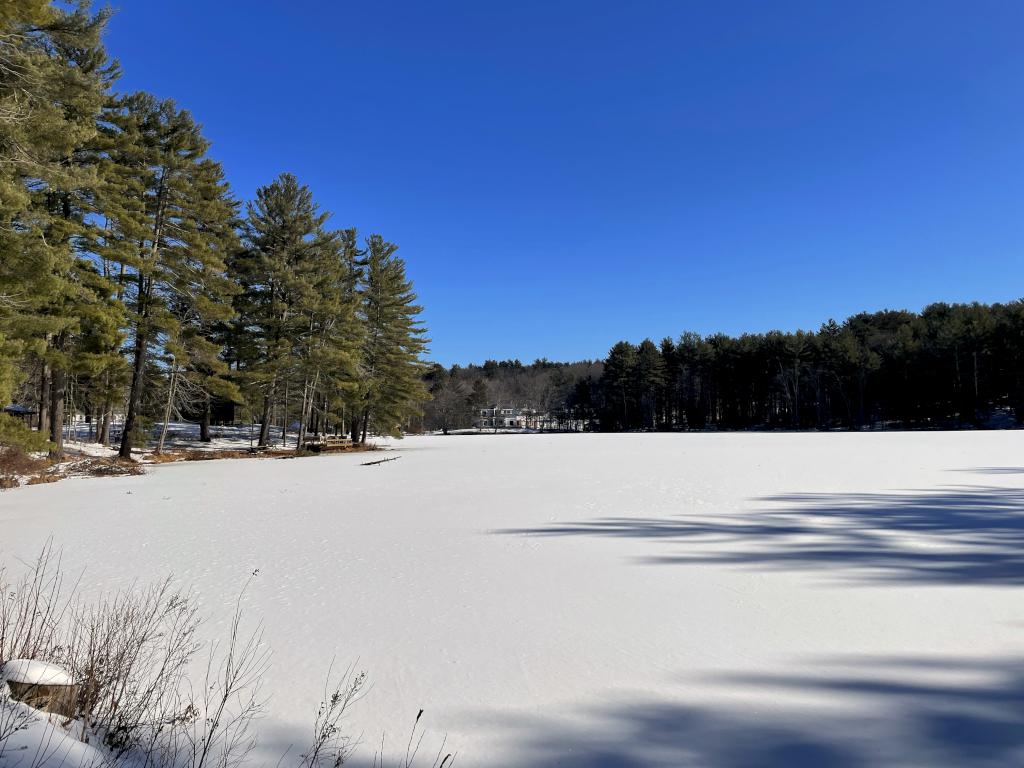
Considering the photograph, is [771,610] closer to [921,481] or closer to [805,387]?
[921,481]

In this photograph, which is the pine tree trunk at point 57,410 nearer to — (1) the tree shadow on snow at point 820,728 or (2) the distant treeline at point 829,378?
(1) the tree shadow on snow at point 820,728

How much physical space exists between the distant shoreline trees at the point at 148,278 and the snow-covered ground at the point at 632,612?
21.0ft

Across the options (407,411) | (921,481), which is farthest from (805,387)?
(921,481)

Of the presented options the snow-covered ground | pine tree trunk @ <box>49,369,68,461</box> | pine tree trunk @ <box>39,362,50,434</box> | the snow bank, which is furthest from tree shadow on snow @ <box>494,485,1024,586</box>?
pine tree trunk @ <box>39,362,50,434</box>

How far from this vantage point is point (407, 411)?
1414 inches

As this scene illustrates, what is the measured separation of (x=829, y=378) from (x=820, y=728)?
224 feet

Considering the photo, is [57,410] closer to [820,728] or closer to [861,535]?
[861,535]

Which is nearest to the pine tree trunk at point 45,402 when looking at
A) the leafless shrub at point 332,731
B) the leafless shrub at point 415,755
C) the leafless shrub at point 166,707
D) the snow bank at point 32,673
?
the leafless shrub at point 166,707

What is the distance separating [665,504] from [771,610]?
17.7ft

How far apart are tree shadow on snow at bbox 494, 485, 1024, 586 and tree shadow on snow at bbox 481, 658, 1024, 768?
236 centimetres

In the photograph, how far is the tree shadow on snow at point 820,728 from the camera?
2.56 metres

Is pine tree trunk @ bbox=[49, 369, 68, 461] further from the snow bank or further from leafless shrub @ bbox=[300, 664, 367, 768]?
leafless shrub @ bbox=[300, 664, 367, 768]

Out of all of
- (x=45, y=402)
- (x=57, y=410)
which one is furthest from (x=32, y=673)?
(x=45, y=402)

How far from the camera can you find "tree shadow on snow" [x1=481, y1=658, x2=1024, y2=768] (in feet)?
8.41
